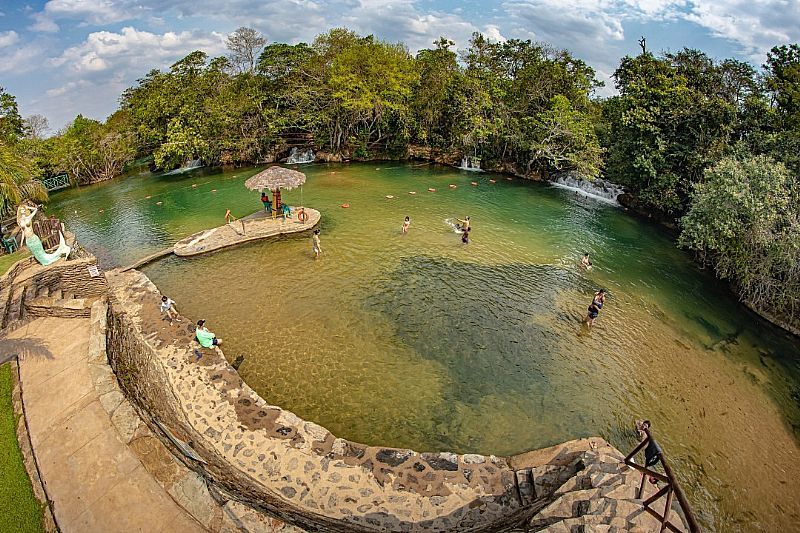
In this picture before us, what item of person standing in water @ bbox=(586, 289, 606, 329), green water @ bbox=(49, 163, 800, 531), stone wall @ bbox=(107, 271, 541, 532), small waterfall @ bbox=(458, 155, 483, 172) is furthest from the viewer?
small waterfall @ bbox=(458, 155, 483, 172)

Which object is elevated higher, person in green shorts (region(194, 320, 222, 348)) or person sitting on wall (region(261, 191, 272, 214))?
person sitting on wall (region(261, 191, 272, 214))

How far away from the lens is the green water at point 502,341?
1082 cm

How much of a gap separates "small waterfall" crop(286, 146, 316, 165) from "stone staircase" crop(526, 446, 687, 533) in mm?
40076

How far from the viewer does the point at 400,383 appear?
39.9ft

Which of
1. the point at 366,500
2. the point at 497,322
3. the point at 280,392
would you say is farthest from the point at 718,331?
the point at 280,392

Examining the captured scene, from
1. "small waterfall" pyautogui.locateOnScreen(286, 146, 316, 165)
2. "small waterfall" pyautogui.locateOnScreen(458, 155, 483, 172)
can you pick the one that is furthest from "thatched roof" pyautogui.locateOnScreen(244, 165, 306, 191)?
"small waterfall" pyautogui.locateOnScreen(458, 155, 483, 172)

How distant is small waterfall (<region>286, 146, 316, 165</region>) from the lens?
42.3m

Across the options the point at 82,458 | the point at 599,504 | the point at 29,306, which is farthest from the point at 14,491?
the point at 599,504

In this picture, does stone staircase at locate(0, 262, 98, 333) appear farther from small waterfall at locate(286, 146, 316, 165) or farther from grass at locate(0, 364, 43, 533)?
small waterfall at locate(286, 146, 316, 165)

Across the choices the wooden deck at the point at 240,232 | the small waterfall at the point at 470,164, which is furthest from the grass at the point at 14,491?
the small waterfall at the point at 470,164

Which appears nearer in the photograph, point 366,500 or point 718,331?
point 366,500

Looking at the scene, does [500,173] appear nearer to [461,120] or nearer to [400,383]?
[461,120]

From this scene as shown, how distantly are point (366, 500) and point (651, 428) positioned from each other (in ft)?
28.0

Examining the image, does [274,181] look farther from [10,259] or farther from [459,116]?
[459,116]
